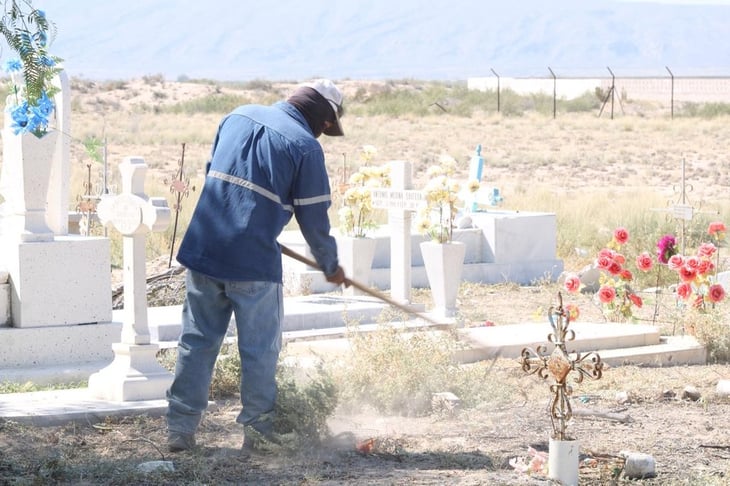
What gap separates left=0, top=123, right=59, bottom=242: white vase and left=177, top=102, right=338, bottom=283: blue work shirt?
2.56m

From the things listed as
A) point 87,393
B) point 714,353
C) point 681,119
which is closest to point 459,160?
point 681,119

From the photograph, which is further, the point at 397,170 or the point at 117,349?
the point at 397,170

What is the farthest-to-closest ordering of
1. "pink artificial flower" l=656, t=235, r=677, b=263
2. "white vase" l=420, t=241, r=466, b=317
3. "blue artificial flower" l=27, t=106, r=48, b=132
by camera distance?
"pink artificial flower" l=656, t=235, r=677, b=263 → "white vase" l=420, t=241, r=466, b=317 → "blue artificial flower" l=27, t=106, r=48, b=132

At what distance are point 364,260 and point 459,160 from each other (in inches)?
827

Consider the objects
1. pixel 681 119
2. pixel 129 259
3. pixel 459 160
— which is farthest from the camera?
pixel 681 119

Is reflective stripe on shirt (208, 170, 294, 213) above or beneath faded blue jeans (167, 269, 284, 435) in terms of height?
above

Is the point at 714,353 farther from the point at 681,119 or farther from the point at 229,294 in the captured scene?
the point at 681,119

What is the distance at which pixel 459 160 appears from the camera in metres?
32.3

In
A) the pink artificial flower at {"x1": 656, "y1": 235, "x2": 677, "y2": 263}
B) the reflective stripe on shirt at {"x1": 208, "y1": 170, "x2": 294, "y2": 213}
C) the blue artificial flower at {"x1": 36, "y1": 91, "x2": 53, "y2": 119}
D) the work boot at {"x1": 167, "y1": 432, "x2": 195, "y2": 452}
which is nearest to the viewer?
the reflective stripe on shirt at {"x1": 208, "y1": 170, "x2": 294, "y2": 213}

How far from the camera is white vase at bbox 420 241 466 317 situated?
10.4 m

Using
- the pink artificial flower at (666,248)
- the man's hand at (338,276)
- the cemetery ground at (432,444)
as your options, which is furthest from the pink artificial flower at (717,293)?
the man's hand at (338,276)

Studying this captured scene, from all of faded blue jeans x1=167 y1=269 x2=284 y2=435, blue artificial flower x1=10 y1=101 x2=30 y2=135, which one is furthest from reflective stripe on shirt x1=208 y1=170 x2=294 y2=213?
blue artificial flower x1=10 y1=101 x2=30 y2=135

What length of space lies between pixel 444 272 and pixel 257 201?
187 inches

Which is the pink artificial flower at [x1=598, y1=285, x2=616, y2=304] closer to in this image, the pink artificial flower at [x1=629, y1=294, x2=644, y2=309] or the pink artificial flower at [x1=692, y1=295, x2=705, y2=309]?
the pink artificial flower at [x1=629, y1=294, x2=644, y2=309]
